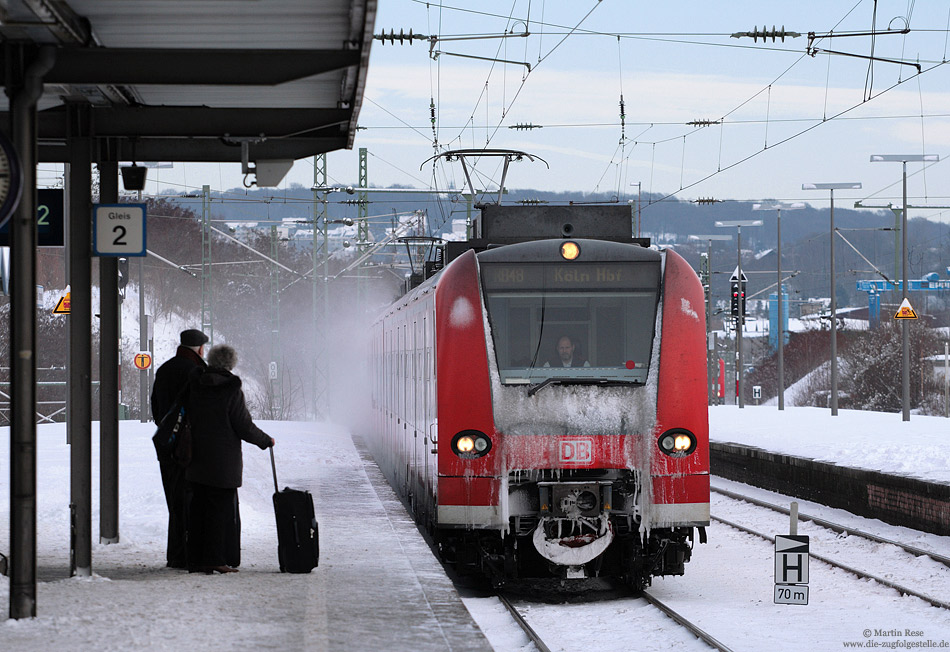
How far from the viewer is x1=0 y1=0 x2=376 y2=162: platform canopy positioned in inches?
297

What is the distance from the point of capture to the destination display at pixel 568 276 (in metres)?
11.2

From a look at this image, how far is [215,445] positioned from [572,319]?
3332mm

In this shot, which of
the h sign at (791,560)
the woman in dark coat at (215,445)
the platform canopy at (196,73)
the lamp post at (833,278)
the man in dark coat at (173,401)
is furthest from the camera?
the lamp post at (833,278)

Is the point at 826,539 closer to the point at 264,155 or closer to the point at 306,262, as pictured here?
the point at 264,155

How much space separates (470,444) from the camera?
1075 cm

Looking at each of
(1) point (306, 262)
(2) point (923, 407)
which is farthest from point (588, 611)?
(1) point (306, 262)

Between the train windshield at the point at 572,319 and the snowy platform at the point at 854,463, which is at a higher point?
the train windshield at the point at 572,319

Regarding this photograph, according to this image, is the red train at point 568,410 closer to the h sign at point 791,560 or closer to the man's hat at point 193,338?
the h sign at point 791,560

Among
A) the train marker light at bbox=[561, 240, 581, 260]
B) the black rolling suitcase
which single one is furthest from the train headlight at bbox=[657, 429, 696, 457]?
the black rolling suitcase

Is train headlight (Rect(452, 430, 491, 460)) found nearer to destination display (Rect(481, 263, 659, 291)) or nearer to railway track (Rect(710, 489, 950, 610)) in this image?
→ destination display (Rect(481, 263, 659, 291))

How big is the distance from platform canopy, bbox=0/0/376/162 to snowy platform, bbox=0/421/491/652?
120 inches

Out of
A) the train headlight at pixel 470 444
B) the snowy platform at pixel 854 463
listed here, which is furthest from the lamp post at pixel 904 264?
the train headlight at pixel 470 444

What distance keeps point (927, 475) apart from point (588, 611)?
7.64 meters

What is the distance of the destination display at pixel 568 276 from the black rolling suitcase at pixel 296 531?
8.76ft
